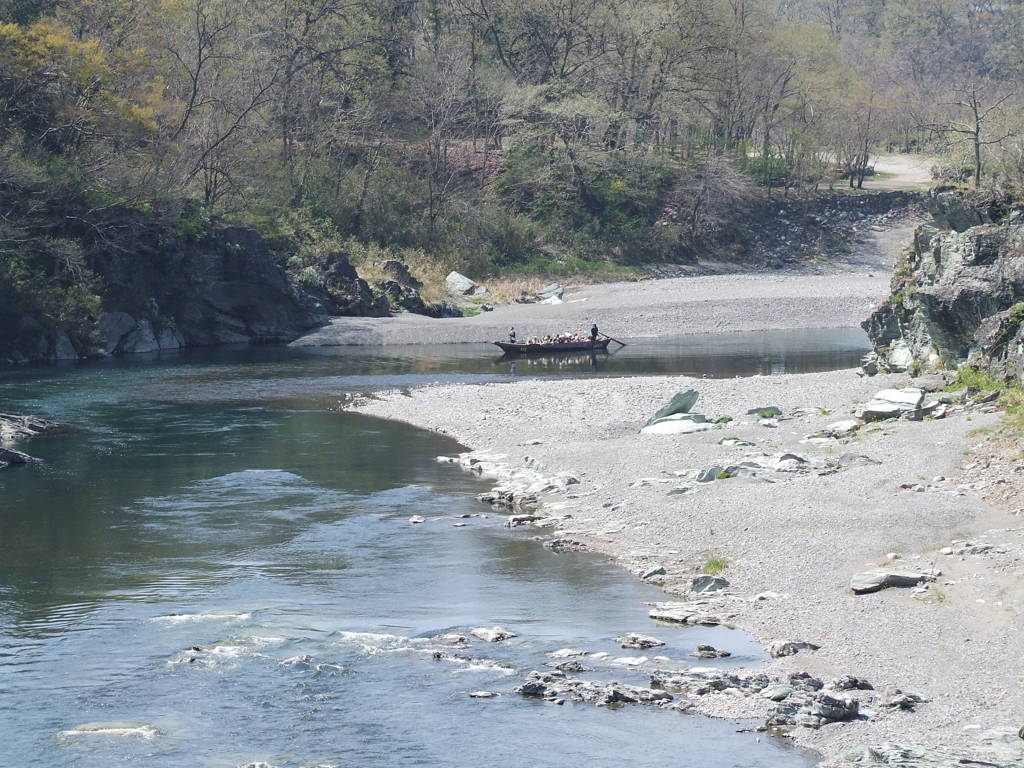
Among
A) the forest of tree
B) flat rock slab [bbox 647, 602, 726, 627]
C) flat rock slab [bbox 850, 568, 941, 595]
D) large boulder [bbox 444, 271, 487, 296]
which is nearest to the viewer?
flat rock slab [bbox 647, 602, 726, 627]

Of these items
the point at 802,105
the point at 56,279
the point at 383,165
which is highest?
the point at 802,105

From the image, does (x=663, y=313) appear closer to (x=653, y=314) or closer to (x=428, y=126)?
Answer: (x=653, y=314)

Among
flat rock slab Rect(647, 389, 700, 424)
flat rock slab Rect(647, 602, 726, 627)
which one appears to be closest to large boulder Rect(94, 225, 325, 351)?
flat rock slab Rect(647, 389, 700, 424)

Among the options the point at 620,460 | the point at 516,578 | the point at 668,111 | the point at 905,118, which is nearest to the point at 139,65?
the point at 668,111

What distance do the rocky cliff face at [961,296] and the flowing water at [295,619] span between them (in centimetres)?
1385

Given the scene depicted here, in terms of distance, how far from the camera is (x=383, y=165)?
Answer: 8294 cm

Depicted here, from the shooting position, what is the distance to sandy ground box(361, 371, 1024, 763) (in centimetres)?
1420

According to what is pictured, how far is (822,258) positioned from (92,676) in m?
76.9

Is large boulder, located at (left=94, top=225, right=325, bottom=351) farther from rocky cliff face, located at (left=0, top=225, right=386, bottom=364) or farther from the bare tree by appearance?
the bare tree

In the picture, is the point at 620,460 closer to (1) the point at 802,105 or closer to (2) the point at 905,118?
(1) the point at 802,105

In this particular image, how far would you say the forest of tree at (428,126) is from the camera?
5781 cm

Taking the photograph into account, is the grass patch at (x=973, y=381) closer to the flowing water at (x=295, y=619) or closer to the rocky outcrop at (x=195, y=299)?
the flowing water at (x=295, y=619)

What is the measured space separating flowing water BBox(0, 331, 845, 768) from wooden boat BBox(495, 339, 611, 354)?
71.2ft

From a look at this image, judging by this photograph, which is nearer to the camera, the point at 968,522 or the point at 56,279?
the point at 968,522
